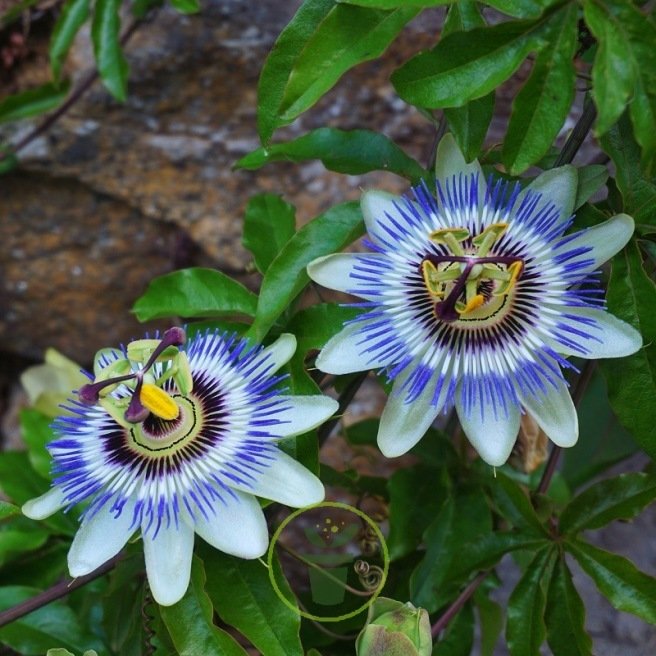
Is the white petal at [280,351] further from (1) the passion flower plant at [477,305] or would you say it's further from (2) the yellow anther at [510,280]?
(2) the yellow anther at [510,280]

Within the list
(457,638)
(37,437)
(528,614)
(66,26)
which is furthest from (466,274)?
(66,26)

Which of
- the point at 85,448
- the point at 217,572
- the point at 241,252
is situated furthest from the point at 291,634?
the point at 241,252

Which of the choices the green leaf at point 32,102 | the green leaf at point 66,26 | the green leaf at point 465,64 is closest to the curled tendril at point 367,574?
the green leaf at point 465,64

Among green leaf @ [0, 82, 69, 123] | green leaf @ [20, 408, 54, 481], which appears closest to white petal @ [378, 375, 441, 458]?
green leaf @ [20, 408, 54, 481]

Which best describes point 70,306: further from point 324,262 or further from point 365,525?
point 324,262

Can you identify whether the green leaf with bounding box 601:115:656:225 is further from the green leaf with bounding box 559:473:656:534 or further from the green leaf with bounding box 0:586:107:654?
the green leaf with bounding box 0:586:107:654

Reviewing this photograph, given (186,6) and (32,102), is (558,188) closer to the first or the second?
(186,6)
